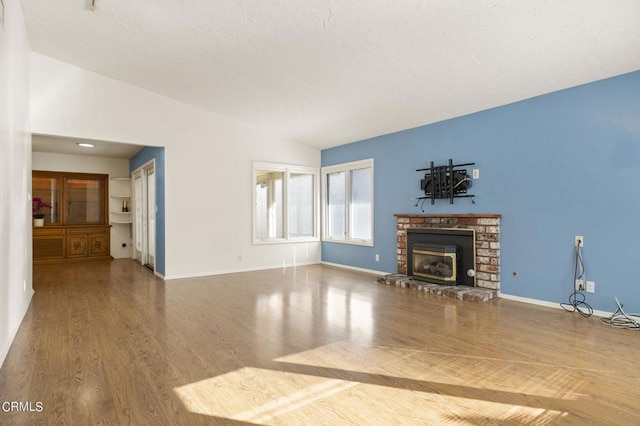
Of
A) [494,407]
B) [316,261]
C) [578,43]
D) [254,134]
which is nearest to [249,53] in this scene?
[254,134]

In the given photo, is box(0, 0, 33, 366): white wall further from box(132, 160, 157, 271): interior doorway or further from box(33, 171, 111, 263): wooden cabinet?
box(33, 171, 111, 263): wooden cabinet

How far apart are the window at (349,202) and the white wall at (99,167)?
5.37m

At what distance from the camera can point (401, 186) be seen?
6180 millimetres

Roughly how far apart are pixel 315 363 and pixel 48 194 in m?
8.62

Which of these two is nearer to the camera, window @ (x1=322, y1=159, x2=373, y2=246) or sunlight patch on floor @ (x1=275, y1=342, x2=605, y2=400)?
sunlight patch on floor @ (x1=275, y1=342, x2=605, y2=400)

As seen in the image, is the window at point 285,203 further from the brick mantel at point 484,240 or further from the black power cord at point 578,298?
the black power cord at point 578,298

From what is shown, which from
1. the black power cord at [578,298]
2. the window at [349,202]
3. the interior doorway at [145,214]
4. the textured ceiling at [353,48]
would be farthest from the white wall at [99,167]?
the black power cord at [578,298]

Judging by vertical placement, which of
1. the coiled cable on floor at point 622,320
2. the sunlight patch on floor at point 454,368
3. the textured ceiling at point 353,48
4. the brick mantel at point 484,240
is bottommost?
the sunlight patch on floor at point 454,368

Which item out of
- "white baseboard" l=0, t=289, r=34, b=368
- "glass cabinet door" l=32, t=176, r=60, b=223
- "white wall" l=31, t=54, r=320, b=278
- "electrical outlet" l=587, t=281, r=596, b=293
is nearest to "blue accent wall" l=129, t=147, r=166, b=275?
"white wall" l=31, t=54, r=320, b=278

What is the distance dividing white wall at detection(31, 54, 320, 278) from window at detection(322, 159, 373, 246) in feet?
2.33

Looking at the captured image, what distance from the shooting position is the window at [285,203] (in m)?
7.20

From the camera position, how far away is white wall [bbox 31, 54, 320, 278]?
5.16 meters

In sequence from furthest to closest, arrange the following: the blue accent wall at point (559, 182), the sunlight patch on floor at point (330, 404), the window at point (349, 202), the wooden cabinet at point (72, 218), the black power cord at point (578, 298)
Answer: the wooden cabinet at point (72, 218) < the window at point (349, 202) < the black power cord at point (578, 298) < the blue accent wall at point (559, 182) < the sunlight patch on floor at point (330, 404)

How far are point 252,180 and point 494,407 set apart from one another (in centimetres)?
574
